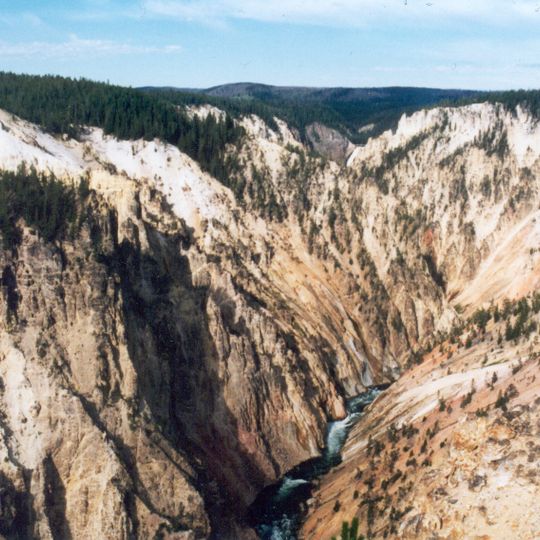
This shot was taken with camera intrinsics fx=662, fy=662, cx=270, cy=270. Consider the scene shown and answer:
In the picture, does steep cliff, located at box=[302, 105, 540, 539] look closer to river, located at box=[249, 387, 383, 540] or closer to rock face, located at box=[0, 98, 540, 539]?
rock face, located at box=[0, 98, 540, 539]

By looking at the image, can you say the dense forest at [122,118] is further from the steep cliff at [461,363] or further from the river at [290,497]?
the river at [290,497]

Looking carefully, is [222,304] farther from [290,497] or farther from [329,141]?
[329,141]

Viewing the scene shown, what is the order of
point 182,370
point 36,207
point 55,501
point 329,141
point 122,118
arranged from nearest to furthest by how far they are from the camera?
point 55,501 < point 36,207 < point 182,370 < point 122,118 < point 329,141

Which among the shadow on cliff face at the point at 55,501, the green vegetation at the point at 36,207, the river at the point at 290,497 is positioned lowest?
the river at the point at 290,497

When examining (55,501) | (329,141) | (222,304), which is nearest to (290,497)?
(55,501)

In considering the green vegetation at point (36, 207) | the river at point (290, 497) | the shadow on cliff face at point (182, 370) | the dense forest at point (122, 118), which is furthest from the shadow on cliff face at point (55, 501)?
the dense forest at point (122, 118)

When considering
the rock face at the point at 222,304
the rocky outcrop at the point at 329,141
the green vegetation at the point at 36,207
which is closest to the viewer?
the rock face at the point at 222,304
